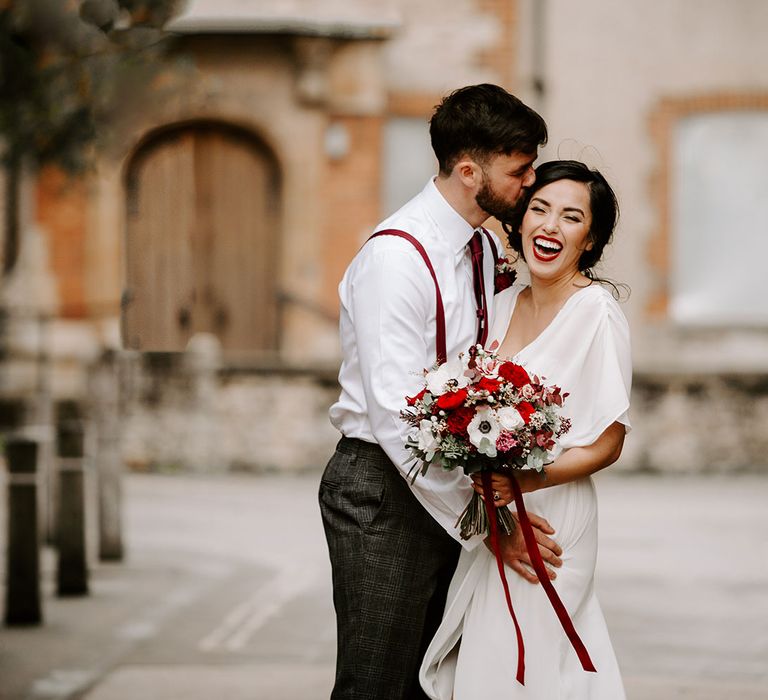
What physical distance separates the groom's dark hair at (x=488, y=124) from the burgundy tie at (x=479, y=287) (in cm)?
31

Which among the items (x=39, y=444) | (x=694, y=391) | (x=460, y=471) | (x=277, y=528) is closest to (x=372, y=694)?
(x=460, y=471)

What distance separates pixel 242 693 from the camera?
6.80 m

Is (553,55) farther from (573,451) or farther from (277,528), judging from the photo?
(573,451)

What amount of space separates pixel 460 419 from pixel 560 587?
672 mm

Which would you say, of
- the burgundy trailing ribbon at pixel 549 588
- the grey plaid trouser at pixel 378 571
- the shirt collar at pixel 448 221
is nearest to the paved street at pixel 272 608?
the grey plaid trouser at pixel 378 571

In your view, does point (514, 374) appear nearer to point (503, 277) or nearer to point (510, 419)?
point (510, 419)

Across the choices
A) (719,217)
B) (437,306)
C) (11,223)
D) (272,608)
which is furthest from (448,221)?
(719,217)

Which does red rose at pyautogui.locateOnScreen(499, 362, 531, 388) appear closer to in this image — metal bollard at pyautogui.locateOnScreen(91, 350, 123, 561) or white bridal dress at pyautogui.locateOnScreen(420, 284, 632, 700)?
white bridal dress at pyautogui.locateOnScreen(420, 284, 632, 700)

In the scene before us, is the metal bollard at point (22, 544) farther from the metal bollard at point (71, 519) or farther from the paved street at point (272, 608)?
the metal bollard at point (71, 519)

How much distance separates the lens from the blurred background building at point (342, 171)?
1781cm

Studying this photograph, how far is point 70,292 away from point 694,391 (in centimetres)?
721

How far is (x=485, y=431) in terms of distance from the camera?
3.88m

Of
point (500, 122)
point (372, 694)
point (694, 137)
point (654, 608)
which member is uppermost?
point (694, 137)

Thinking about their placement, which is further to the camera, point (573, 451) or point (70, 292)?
point (70, 292)
